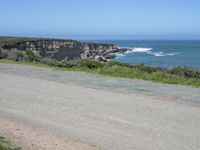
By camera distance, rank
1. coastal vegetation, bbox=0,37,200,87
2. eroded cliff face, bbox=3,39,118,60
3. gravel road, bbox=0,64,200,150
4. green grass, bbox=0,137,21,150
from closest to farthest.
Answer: green grass, bbox=0,137,21,150
gravel road, bbox=0,64,200,150
coastal vegetation, bbox=0,37,200,87
eroded cliff face, bbox=3,39,118,60

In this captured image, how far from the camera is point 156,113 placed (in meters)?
10.5

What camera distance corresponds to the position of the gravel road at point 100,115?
820 cm

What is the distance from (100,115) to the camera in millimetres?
10211

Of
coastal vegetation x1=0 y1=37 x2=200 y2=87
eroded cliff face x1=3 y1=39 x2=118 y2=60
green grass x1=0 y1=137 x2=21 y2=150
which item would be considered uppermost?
green grass x1=0 y1=137 x2=21 y2=150

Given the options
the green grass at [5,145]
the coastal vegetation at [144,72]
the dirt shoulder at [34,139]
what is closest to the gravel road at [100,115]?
the dirt shoulder at [34,139]

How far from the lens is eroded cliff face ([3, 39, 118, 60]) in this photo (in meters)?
76.9

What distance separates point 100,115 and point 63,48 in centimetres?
7714

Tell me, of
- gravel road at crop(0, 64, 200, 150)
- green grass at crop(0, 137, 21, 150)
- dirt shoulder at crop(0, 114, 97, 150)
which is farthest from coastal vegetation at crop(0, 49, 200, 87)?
green grass at crop(0, 137, 21, 150)

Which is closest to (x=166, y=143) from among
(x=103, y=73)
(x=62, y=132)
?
(x=62, y=132)

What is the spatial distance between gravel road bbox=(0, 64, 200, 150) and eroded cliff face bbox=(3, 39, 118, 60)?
5558 centimetres

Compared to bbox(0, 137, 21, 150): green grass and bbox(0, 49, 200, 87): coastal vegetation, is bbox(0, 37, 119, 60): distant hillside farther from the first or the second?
bbox(0, 137, 21, 150): green grass

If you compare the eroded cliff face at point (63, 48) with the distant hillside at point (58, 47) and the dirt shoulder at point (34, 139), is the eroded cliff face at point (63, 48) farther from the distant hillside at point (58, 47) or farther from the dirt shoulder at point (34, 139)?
the dirt shoulder at point (34, 139)

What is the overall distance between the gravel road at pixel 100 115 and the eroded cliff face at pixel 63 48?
55575mm

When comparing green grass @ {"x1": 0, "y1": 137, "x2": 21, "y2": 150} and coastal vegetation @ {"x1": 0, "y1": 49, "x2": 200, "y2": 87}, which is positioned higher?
green grass @ {"x1": 0, "y1": 137, "x2": 21, "y2": 150}
